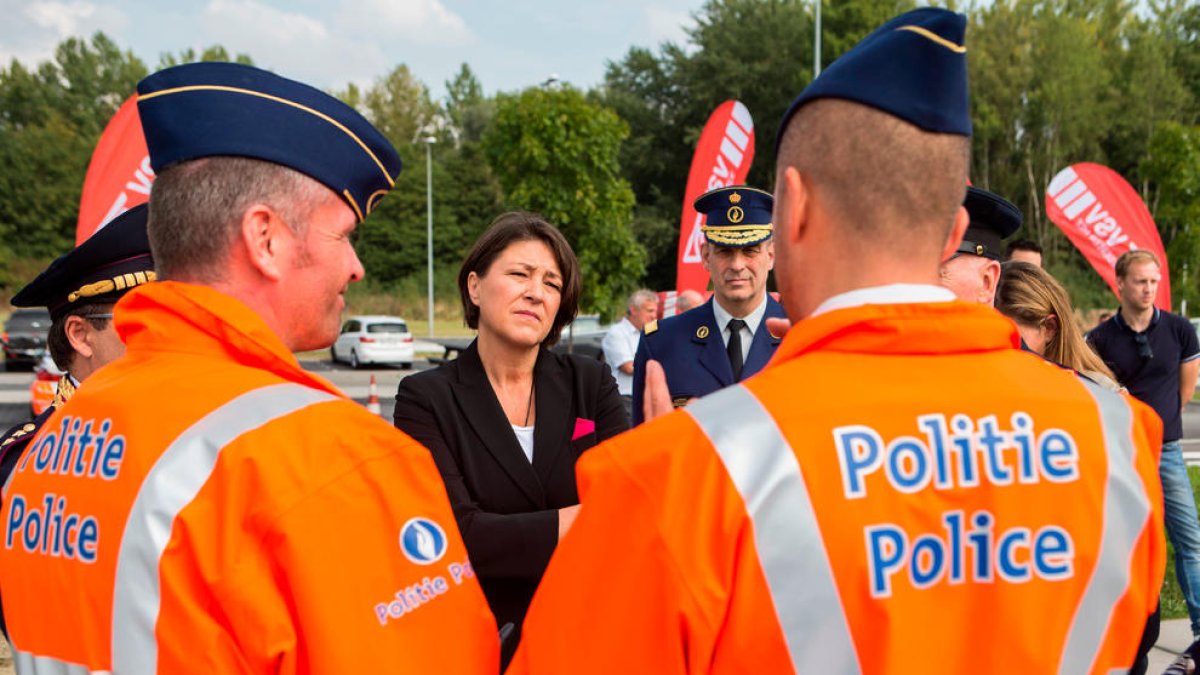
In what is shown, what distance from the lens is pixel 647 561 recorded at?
1.22 meters

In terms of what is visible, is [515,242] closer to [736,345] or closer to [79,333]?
[736,345]

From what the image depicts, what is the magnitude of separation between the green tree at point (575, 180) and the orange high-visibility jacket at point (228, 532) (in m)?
18.1

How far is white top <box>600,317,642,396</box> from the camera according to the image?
916 cm

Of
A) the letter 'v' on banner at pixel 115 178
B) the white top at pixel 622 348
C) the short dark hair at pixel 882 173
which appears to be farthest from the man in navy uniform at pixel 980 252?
the letter 'v' on banner at pixel 115 178

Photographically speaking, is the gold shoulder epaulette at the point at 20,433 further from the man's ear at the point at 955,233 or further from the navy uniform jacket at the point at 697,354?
the man's ear at the point at 955,233

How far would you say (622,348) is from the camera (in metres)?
9.44

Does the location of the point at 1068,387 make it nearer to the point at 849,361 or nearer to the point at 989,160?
the point at 849,361

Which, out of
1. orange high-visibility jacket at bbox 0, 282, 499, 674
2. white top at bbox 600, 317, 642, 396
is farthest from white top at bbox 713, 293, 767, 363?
white top at bbox 600, 317, 642, 396

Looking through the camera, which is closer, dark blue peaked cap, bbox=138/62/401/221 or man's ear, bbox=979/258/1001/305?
dark blue peaked cap, bbox=138/62/401/221

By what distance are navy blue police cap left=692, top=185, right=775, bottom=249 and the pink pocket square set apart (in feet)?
3.69

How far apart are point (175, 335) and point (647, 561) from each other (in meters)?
0.85

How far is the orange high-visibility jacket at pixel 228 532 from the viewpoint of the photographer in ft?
4.26

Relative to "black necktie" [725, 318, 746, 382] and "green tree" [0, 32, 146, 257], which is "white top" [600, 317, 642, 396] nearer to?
"black necktie" [725, 318, 746, 382]

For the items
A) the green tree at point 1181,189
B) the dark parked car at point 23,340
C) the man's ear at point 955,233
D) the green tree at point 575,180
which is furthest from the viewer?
the green tree at point 1181,189
